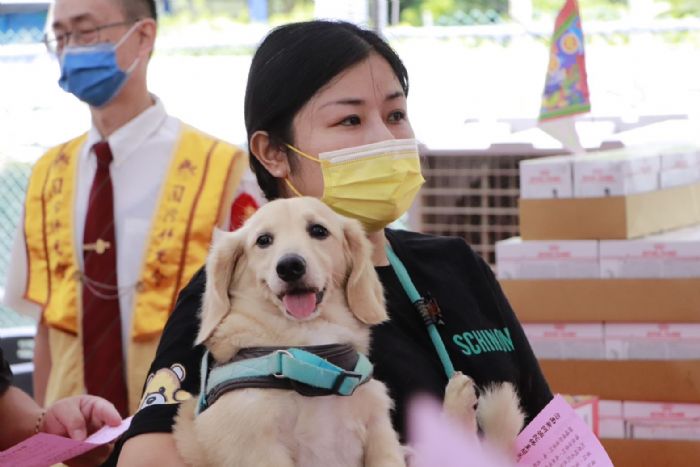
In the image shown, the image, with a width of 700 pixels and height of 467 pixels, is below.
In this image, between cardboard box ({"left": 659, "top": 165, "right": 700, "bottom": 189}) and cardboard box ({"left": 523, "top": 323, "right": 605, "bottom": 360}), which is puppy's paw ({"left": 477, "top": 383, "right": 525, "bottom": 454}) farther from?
cardboard box ({"left": 659, "top": 165, "right": 700, "bottom": 189})

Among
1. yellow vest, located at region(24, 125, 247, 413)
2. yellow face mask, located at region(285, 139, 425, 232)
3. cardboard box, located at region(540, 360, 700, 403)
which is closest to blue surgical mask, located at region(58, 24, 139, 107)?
yellow vest, located at region(24, 125, 247, 413)

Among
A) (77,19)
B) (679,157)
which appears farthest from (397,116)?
(679,157)

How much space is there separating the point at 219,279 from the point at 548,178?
2304 millimetres

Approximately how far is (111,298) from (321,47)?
5.26 ft

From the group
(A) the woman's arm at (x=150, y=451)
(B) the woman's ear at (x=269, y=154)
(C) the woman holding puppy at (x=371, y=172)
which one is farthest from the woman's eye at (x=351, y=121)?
(A) the woman's arm at (x=150, y=451)

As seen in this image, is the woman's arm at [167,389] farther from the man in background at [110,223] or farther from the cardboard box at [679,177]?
the cardboard box at [679,177]

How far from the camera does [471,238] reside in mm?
4551

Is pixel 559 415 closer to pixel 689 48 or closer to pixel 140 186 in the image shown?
pixel 140 186

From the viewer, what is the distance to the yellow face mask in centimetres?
188

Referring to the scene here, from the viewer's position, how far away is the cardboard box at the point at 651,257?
11.8ft

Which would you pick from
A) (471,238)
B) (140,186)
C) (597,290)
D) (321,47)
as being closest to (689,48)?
(471,238)

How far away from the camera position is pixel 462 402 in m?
1.69

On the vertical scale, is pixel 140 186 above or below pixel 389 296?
below

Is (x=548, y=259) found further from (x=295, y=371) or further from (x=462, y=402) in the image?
(x=295, y=371)
